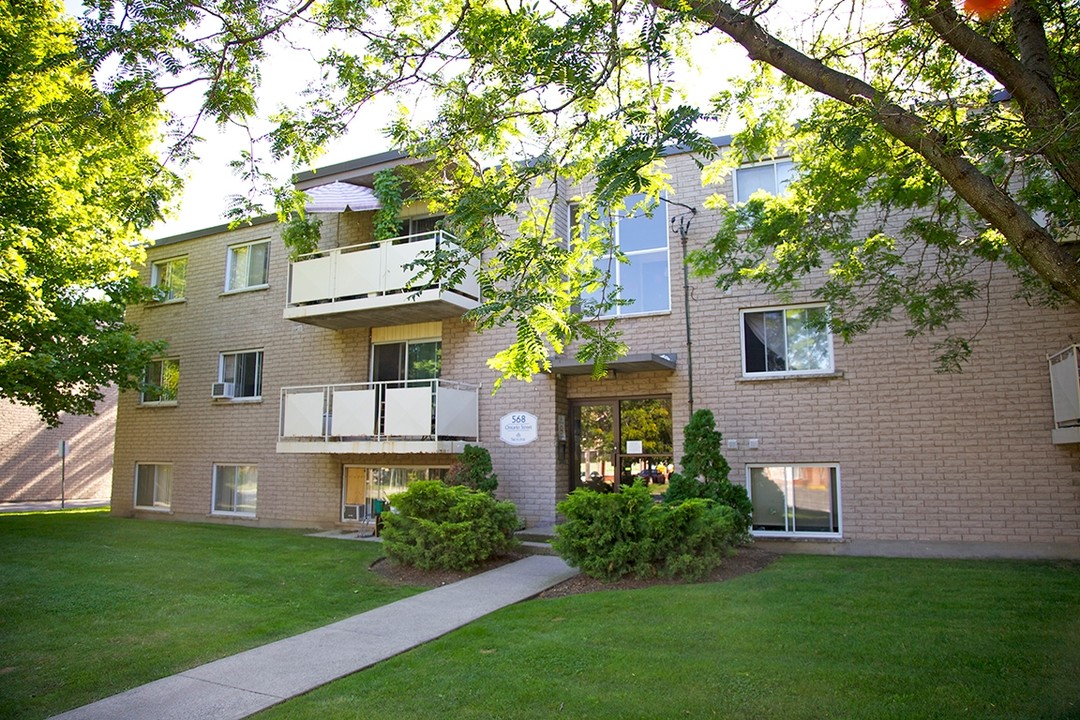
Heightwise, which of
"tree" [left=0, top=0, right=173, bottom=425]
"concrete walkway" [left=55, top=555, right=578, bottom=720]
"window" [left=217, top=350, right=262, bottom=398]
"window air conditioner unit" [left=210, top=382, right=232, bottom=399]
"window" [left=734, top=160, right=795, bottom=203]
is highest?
"window" [left=734, top=160, right=795, bottom=203]

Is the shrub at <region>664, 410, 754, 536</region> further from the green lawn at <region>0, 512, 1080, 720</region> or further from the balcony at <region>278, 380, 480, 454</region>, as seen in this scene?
the balcony at <region>278, 380, 480, 454</region>

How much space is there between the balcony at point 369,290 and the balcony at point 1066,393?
9496 millimetres

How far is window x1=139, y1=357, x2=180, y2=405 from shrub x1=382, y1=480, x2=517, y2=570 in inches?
427

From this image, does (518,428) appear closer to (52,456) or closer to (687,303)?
(687,303)

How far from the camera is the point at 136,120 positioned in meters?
6.51

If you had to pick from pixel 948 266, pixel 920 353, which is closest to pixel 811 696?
pixel 948 266

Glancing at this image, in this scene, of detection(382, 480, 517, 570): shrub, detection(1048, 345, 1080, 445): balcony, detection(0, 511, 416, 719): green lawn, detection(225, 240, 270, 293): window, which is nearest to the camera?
detection(0, 511, 416, 719): green lawn

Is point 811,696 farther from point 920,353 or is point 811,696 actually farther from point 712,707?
point 920,353

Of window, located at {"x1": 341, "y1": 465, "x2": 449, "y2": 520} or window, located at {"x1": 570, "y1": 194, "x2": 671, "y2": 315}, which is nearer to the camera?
window, located at {"x1": 570, "y1": 194, "x2": 671, "y2": 315}

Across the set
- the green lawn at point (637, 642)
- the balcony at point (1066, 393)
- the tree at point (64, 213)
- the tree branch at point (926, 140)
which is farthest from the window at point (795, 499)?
the tree at point (64, 213)

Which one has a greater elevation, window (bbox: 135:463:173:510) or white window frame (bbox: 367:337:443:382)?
white window frame (bbox: 367:337:443:382)

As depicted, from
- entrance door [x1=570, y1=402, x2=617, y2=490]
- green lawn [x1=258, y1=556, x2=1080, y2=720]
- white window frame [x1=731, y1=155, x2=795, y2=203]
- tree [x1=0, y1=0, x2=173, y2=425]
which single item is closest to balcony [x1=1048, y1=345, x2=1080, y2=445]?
green lawn [x1=258, y1=556, x2=1080, y2=720]

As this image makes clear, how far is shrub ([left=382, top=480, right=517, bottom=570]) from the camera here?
9992mm

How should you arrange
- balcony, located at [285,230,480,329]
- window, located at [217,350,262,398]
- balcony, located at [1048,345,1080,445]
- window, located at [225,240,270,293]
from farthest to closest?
window, located at [225,240,270,293] < window, located at [217,350,262,398] < balcony, located at [285,230,480,329] < balcony, located at [1048,345,1080,445]
